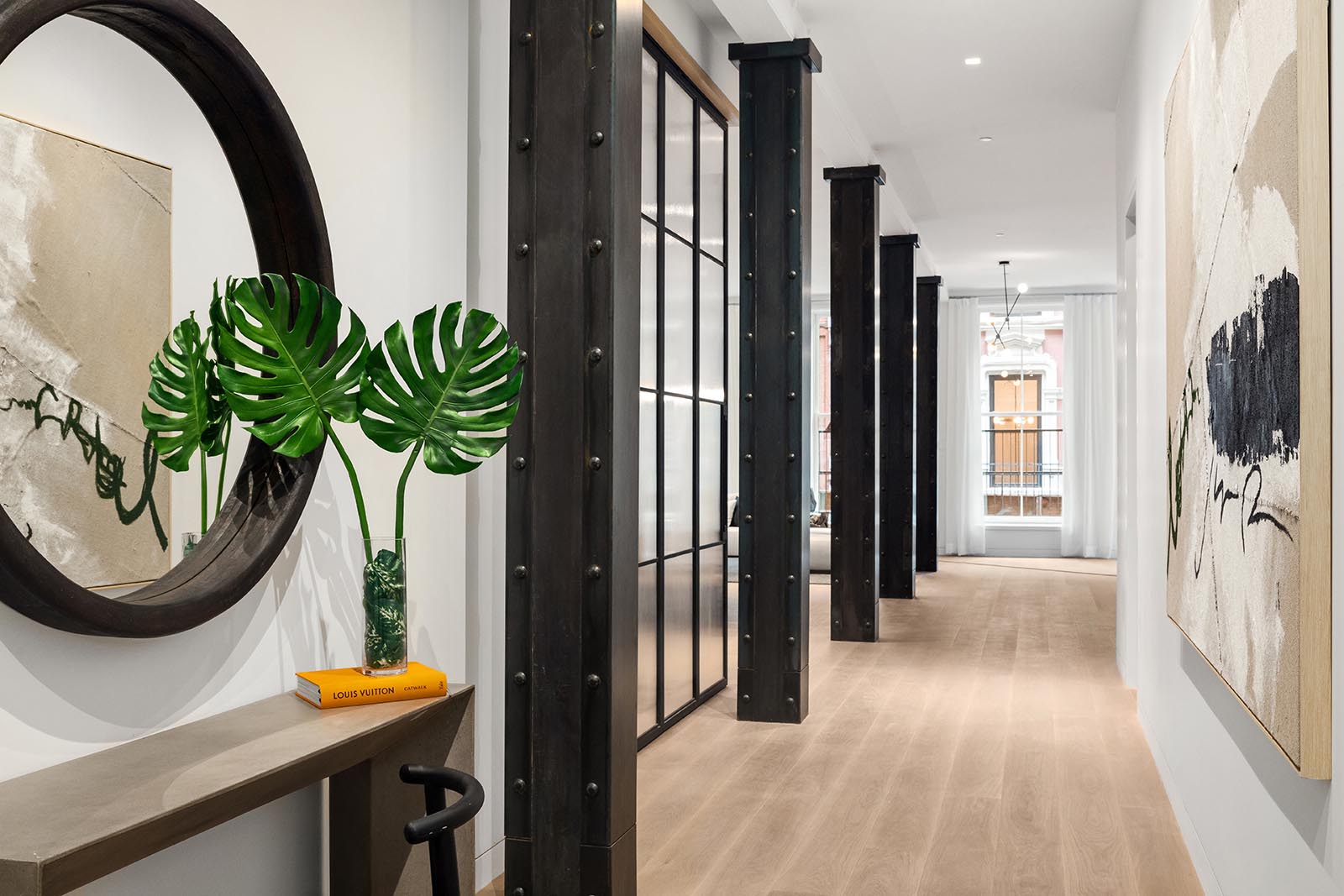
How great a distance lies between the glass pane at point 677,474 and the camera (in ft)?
14.6

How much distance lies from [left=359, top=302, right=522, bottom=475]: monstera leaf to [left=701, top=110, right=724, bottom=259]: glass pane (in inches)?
117

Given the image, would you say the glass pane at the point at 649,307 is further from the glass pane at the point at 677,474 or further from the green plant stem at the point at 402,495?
the green plant stem at the point at 402,495

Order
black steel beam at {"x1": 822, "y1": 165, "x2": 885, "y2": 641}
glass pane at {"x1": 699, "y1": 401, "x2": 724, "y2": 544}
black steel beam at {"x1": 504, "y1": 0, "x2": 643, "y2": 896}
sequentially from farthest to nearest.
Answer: black steel beam at {"x1": 822, "y1": 165, "x2": 885, "y2": 641}, glass pane at {"x1": 699, "y1": 401, "x2": 724, "y2": 544}, black steel beam at {"x1": 504, "y1": 0, "x2": 643, "y2": 896}

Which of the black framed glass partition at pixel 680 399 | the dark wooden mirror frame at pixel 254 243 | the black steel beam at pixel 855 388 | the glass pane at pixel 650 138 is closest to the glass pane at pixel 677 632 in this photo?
the black framed glass partition at pixel 680 399

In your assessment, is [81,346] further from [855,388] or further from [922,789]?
[855,388]

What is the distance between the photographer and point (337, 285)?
230 cm

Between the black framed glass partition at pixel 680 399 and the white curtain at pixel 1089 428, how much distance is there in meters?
8.29

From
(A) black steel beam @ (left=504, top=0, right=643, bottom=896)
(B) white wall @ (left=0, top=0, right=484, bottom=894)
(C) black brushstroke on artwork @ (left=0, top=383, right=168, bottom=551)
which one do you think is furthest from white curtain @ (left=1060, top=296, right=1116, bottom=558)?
(C) black brushstroke on artwork @ (left=0, top=383, right=168, bottom=551)

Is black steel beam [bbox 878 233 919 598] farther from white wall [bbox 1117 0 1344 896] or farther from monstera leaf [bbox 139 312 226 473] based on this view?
monstera leaf [bbox 139 312 226 473]

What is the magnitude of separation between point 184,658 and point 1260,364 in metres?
1.95

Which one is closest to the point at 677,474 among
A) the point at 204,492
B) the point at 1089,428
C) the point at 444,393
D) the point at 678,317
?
the point at 678,317

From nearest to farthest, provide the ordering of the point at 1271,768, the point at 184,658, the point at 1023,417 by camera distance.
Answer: the point at 184,658 < the point at 1271,768 < the point at 1023,417

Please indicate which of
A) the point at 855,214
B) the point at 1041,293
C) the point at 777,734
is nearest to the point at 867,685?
the point at 777,734

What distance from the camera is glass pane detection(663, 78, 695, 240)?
4.51 meters
